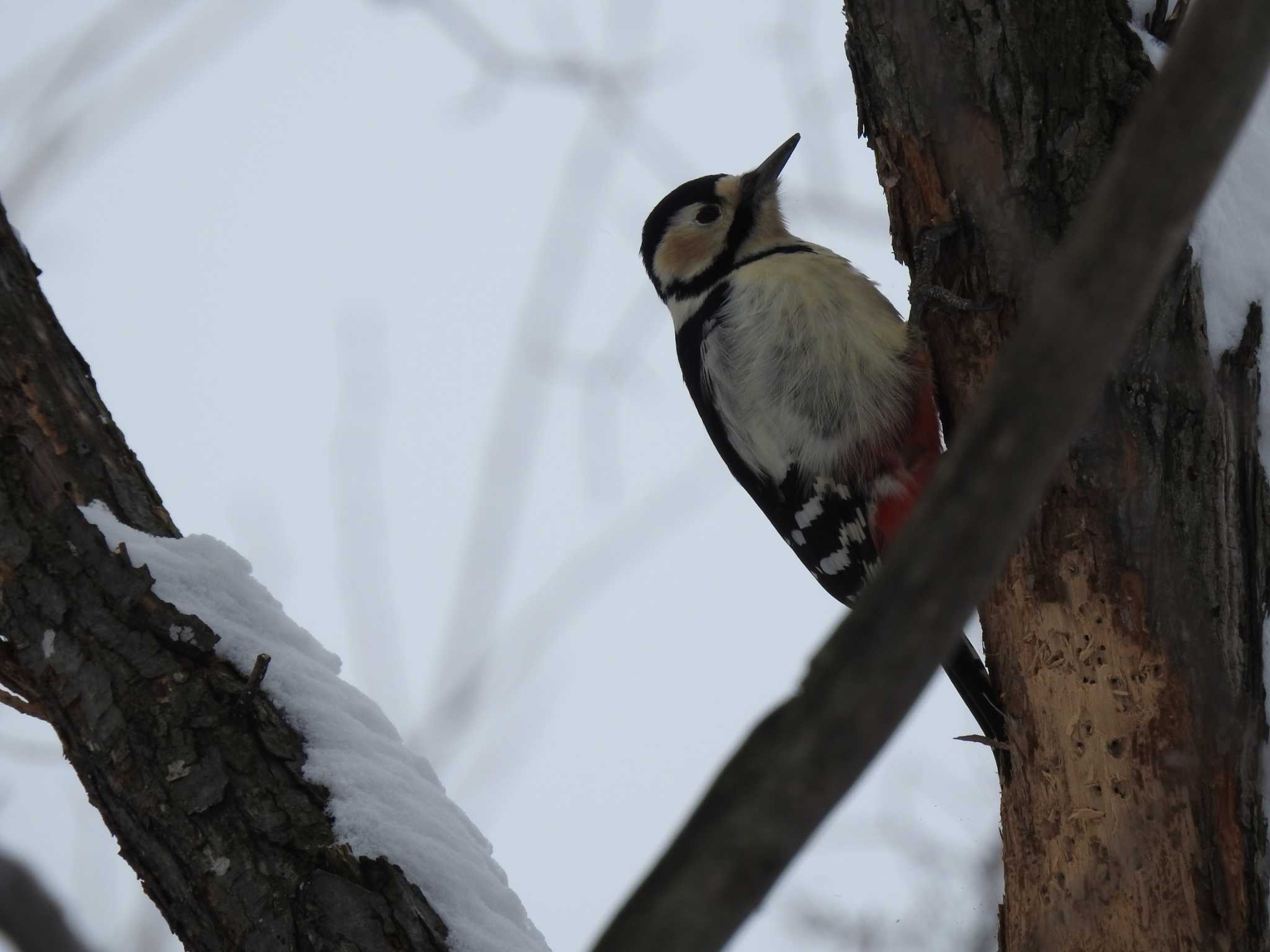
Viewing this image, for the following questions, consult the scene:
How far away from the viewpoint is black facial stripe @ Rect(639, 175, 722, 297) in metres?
3.88

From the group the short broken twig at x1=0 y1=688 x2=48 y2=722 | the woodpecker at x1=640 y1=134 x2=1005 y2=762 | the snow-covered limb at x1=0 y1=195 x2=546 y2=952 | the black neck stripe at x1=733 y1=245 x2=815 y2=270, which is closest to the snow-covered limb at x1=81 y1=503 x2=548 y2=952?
the snow-covered limb at x1=0 y1=195 x2=546 y2=952

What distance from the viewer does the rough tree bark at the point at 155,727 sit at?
1700 mm

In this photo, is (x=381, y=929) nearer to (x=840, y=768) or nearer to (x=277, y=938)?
(x=277, y=938)

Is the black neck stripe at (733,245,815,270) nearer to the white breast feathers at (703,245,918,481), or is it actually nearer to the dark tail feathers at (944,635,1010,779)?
the white breast feathers at (703,245,918,481)

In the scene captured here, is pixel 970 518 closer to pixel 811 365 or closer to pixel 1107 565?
pixel 1107 565

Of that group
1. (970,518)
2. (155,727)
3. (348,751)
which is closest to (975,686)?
(348,751)

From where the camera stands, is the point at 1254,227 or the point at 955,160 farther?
the point at 955,160

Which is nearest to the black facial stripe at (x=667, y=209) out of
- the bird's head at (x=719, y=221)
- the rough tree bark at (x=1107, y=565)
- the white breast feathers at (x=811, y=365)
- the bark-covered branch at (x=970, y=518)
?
the bird's head at (x=719, y=221)

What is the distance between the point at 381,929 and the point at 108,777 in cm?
46

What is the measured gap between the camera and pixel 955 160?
89.8 inches

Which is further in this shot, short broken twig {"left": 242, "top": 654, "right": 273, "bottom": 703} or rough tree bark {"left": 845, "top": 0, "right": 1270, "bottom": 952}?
rough tree bark {"left": 845, "top": 0, "right": 1270, "bottom": 952}

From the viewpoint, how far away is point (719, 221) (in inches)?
153

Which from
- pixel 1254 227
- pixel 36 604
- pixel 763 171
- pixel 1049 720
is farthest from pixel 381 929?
pixel 763 171

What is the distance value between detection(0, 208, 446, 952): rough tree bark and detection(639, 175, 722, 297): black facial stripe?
2.31 meters
